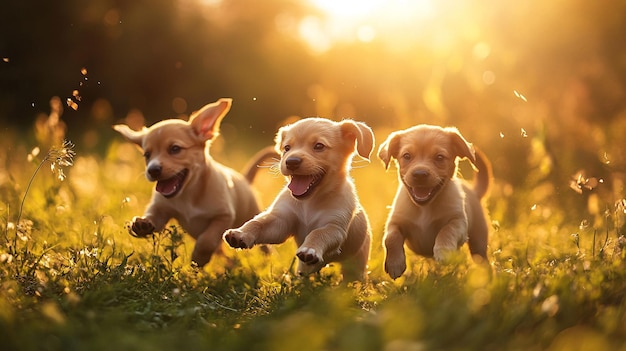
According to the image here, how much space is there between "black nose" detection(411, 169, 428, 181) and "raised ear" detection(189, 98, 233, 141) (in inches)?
61.6

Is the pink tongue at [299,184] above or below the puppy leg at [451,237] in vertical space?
above

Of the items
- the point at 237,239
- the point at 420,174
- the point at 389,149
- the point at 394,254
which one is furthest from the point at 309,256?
the point at 389,149

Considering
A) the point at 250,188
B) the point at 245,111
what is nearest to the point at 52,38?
the point at 245,111

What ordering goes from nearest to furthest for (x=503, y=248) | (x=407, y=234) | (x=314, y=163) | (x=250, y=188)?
(x=314, y=163) < (x=407, y=234) < (x=503, y=248) < (x=250, y=188)

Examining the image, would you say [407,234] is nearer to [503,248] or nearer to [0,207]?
[503,248]

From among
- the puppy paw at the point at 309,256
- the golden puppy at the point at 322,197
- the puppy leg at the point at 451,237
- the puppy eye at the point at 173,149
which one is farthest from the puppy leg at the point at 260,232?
the puppy eye at the point at 173,149

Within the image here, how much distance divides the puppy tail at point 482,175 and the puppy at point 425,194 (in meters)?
0.58

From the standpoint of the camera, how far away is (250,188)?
5801 mm

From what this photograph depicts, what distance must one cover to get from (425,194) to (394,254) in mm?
425

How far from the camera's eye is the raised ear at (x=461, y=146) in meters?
4.42

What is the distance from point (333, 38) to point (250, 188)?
7504mm

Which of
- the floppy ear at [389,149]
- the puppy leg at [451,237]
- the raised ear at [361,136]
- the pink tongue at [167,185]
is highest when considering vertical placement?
the raised ear at [361,136]

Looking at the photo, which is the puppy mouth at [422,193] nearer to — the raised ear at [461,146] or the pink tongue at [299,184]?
the raised ear at [461,146]

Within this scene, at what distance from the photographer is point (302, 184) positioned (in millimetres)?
4230
